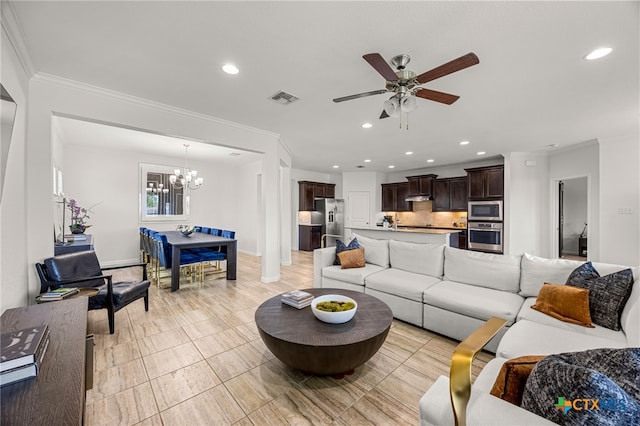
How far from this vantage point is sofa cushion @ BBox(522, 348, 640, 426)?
0.70 meters

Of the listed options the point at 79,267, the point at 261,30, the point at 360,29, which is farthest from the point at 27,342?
the point at 360,29

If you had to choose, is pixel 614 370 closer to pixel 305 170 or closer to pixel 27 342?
pixel 27 342

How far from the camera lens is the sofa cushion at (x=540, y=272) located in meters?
2.46

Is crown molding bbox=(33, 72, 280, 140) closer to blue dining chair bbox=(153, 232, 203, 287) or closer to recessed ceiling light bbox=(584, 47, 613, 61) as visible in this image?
blue dining chair bbox=(153, 232, 203, 287)

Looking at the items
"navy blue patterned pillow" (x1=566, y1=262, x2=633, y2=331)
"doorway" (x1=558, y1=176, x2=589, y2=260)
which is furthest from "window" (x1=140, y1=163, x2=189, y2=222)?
"doorway" (x1=558, y1=176, x2=589, y2=260)

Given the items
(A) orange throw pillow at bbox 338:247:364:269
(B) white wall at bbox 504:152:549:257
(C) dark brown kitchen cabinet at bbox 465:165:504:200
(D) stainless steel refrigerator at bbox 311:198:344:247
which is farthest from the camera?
(D) stainless steel refrigerator at bbox 311:198:344:247

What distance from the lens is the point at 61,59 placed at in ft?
7.75

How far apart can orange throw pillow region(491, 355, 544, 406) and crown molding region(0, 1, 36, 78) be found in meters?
3.49

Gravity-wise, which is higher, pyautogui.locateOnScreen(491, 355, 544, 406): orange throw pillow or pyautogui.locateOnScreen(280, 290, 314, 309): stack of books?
pyautogui.locateOnScreen(491, 355, 544, 406): orange throw pillow

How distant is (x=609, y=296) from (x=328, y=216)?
691cm

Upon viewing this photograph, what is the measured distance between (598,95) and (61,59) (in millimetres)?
5619

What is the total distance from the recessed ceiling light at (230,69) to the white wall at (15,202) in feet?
4.74

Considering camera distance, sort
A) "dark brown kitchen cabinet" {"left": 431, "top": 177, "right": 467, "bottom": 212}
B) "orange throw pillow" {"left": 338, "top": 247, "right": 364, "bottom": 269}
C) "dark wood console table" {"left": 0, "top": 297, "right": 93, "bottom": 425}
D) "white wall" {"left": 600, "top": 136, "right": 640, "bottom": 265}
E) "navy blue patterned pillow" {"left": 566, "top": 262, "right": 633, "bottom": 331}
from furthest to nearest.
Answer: "dark brown kitchen cabinet" {"left": 431, "top": 177, "right": 467, "bottom": 212}, "white wall" {"left": 600, "top": 136, "right": 640, "bottom": 265}, "orange throw pillow" {"left": 338, "top": 247, "right": 364, "bottom": 269}, "navy blue patterned pillow" {"left": 566, "top": 262, "right": 633, "bottom": 331}, "dark wood console table" {"left": 0, "top": 297, "right": 93, "bottom": 425}

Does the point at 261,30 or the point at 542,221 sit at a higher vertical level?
the point at 261,30
